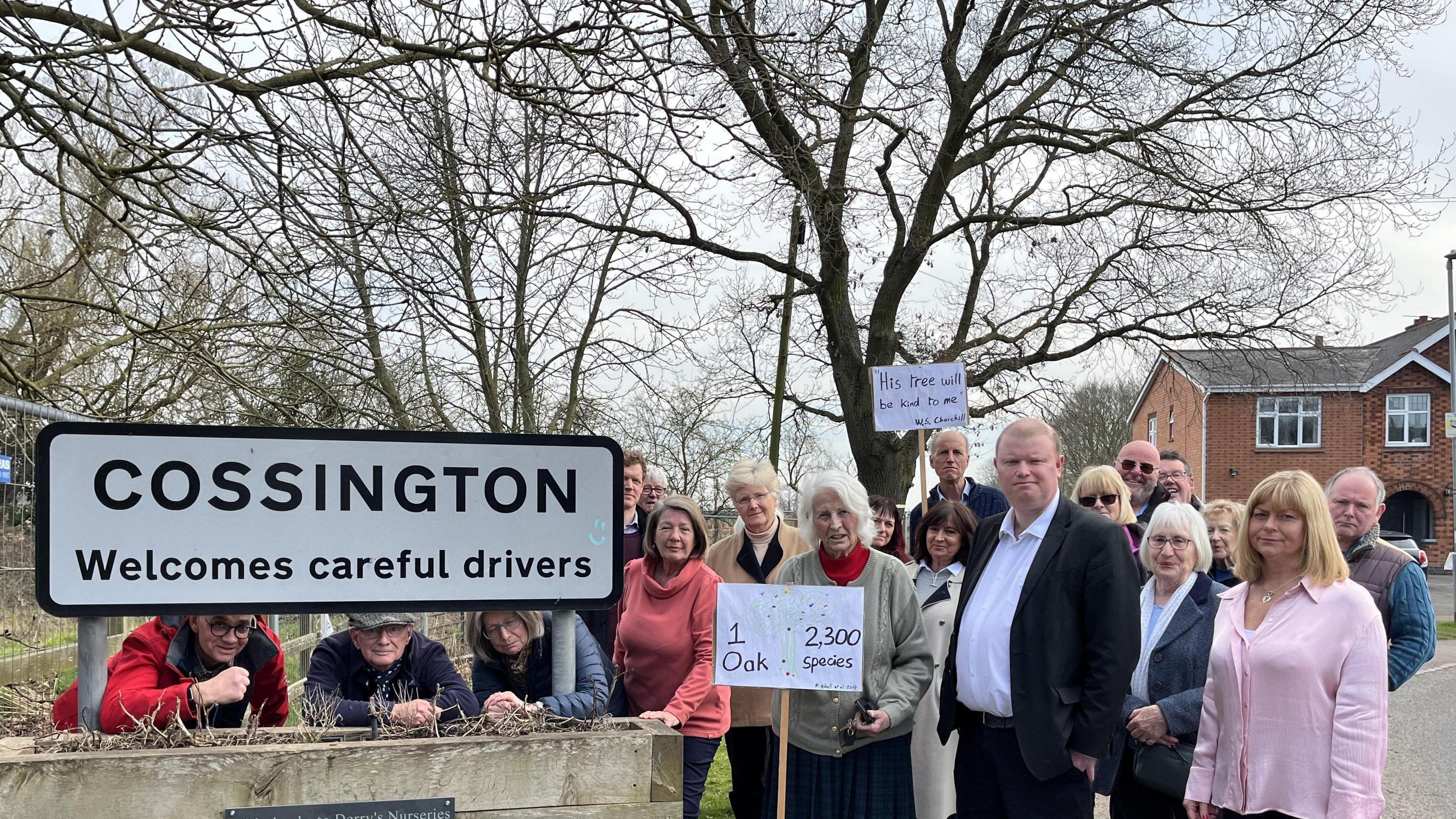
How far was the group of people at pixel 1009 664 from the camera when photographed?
11.4ft

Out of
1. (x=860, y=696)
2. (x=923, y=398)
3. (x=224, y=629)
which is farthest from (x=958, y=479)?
(x=224, y=629)

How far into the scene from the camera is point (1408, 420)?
3722 centimetres

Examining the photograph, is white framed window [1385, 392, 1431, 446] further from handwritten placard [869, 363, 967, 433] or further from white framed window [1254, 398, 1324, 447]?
handwritten placard [869, 363, 967, 433]

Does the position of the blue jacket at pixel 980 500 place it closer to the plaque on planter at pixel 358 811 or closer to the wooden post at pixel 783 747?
the wooden post at pixel 783 747

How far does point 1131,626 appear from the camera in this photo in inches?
149

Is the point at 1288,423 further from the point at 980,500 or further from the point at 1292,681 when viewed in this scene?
the point at 1292,681

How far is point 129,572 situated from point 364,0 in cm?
334

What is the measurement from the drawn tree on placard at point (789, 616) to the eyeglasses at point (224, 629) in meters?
1.76

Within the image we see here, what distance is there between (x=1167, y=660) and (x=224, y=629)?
11.2 feet

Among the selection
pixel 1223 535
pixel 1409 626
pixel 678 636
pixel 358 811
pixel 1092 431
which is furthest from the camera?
pixel 1092 431

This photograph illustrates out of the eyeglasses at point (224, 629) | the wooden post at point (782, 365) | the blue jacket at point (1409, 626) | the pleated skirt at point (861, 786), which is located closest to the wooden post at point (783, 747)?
the pleated skirt at point (861, 786)

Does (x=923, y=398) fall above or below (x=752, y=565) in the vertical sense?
above

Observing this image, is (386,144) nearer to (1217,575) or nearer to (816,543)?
(816,543)

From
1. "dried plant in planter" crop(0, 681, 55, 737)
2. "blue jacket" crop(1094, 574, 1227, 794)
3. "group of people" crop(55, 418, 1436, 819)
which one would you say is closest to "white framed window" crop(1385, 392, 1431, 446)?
"group of people" crop(55, 418, 1436, 819)
